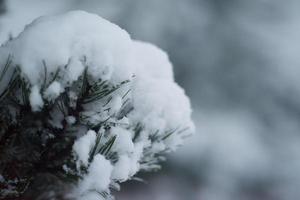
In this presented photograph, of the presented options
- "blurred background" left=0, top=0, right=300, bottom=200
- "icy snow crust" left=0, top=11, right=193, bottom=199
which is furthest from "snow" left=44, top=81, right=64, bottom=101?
"blurred background" left=0, top=0, right=300, bottom=200

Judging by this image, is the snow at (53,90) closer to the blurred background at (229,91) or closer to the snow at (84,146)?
the snow at (84,146)

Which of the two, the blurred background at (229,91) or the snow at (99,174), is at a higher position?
the blurred background at (229,91)

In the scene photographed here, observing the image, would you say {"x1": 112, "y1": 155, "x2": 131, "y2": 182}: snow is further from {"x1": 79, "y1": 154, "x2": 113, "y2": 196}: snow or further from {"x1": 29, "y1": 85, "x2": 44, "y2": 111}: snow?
{"x1": 29, "y1": 85, "x2": 44, "y2": 111}: snow

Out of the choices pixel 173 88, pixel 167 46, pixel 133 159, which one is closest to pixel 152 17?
pixel 167 46

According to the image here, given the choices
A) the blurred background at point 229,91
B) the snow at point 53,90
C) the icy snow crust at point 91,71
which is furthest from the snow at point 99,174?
the blurred background at point 229,91

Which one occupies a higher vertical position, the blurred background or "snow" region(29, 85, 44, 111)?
the blurred background

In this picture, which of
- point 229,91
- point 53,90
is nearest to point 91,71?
point 53,90
